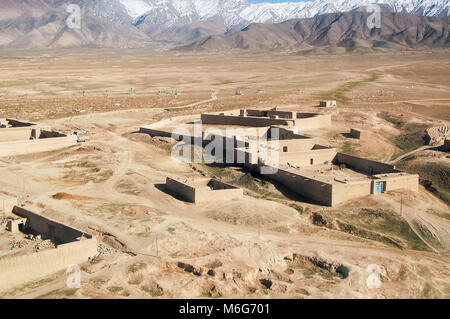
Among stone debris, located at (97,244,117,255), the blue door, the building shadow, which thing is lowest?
the building shadow

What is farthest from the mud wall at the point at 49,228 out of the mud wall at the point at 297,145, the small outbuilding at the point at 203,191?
the mud wall at the point at 297,145

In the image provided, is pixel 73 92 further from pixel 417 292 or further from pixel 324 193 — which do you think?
pixel 417 292

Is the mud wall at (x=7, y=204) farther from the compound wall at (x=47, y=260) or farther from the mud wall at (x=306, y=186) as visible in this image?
the mud wall at (x=306, y=186)

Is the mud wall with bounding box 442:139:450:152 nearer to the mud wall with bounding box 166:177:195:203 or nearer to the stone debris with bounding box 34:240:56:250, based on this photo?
the mud wall with bounding box 166:177:195:203

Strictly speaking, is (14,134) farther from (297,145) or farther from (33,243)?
(33,243)

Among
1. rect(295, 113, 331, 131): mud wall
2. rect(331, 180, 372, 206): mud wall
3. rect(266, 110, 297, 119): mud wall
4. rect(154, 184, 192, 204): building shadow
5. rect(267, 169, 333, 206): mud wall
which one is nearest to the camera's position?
rect(331, 180, 372, 206): mud wall

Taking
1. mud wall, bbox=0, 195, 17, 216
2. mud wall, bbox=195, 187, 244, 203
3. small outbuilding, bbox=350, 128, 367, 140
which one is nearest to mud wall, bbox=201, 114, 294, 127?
small outbuilding, bbox=350, 128, 367, 140
